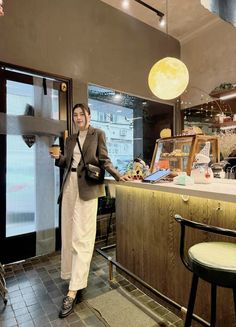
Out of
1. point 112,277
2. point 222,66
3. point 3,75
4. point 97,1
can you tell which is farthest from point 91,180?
point 222,66

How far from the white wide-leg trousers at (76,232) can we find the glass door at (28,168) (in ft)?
3.07

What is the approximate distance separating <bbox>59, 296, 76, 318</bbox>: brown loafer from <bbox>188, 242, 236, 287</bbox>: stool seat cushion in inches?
47.9

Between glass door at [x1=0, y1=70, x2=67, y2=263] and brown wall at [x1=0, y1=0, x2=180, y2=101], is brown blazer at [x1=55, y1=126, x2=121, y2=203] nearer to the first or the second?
glass door at [x1=0, y1=70, x2=67, y2=263]

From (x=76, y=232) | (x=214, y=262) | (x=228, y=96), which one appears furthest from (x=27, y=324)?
→ (x=228, y=96)

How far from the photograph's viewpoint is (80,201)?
6.63 ft

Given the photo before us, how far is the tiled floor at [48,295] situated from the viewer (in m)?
1.79

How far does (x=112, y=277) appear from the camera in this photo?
240cm

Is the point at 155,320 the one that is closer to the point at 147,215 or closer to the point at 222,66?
the point at 147,215

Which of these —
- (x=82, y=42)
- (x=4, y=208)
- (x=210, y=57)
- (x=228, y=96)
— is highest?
(x=210, y=57)

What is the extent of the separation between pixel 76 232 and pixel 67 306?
1.84 ft

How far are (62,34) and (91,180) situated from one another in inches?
91.0

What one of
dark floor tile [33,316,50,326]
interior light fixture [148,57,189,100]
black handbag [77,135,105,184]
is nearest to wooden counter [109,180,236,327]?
black handbag [77,135,105,184]

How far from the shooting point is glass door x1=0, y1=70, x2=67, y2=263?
2746mm

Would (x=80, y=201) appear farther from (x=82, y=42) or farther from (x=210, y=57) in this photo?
(x=210, y=57)
